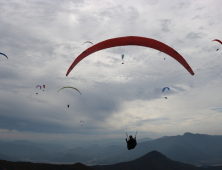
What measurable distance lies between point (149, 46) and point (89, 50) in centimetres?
741

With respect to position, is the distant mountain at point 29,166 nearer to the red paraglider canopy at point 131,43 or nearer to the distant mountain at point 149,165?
the distant mountain at point 149,165

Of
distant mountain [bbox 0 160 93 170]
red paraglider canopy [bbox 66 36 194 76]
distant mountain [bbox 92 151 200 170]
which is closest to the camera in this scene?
red paraglider canopy [bbox 66 36 194 76]

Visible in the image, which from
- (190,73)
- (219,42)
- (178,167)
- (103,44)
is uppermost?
(219,42)

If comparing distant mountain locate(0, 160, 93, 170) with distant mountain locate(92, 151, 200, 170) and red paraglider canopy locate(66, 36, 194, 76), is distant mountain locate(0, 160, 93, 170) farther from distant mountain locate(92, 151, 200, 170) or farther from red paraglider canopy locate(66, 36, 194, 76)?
red paraglider canopy locate(66, 36, 194, 76)

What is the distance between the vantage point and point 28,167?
6219 cm

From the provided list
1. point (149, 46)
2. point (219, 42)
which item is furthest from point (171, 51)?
point (219, 42)

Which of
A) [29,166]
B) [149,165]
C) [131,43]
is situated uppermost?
[131,43]

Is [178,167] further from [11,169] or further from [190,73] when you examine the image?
[190,73]

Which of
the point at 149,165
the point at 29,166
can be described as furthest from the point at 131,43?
the point at 149,165

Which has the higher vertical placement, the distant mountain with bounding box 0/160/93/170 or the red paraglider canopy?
the red paraglider canopy

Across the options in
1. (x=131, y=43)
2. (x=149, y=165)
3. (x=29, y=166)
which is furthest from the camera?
(x=149, y=165)

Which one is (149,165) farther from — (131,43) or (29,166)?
(131,43)

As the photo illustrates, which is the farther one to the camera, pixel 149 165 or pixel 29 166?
pixel 149 165

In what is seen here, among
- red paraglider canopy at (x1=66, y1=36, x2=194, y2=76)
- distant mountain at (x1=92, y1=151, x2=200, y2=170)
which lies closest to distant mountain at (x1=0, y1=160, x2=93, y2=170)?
distant mountain at (x1=92, y1=151, x2=200, y2=170)
